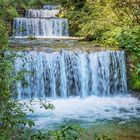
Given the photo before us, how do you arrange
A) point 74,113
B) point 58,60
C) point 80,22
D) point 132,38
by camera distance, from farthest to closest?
point 80,22
point 132,38
point 58,60
point 74,113

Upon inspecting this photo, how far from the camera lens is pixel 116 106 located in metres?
11.9

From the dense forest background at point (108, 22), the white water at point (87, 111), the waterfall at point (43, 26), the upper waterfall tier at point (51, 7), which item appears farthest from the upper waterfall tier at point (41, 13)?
Result: the white water at point (87, 111)

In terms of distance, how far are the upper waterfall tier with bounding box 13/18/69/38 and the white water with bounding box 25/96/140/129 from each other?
678 centimetres

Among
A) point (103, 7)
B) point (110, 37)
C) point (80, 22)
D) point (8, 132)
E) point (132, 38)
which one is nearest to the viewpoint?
point (8, 132)

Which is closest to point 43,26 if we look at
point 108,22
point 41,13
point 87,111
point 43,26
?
point 43,26

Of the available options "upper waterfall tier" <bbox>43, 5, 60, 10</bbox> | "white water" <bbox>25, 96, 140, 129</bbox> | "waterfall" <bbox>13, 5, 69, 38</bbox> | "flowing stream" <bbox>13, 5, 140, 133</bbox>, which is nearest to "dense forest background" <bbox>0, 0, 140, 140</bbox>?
"waterfall" <bbox>13, 5, 69, 38</bbox>

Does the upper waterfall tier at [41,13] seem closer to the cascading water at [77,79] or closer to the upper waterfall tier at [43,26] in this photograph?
the upper waterfall tier at [43,26]

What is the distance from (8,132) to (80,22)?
13864mm

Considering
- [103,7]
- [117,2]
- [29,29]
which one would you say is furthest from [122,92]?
[29,29]

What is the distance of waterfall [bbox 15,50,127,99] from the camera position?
1295 centimetres

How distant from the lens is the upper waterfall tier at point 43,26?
18969 mm

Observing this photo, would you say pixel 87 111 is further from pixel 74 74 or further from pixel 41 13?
pixel 41 13

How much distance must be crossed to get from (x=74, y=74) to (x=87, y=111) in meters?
2.36

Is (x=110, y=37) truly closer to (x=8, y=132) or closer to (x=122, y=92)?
(x=122, y=92)
